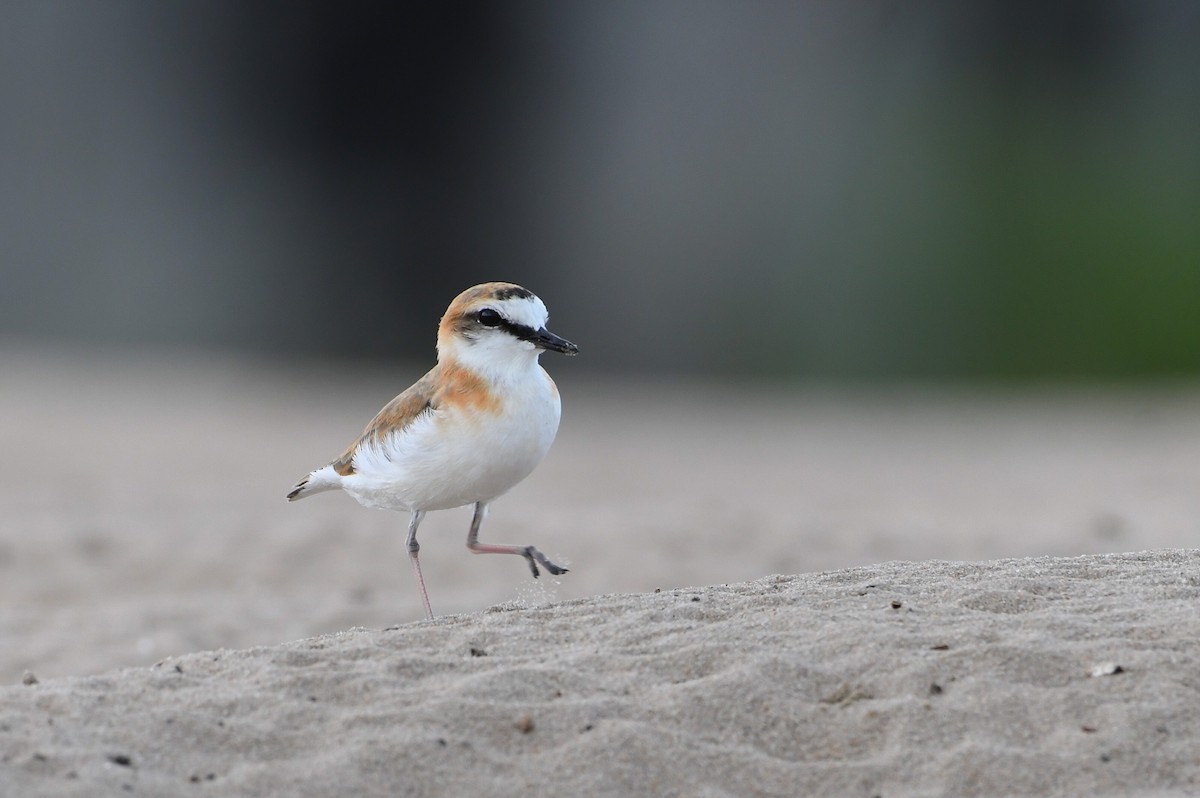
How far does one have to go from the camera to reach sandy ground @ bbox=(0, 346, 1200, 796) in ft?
12.3

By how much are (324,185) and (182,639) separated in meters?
20.3

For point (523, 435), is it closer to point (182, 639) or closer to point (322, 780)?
Result: point (322, 780)

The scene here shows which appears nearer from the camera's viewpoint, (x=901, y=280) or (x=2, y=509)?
(x=2, y=509)

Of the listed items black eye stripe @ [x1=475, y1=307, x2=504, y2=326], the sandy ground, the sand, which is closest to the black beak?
black eye stripe @ [x1=475, y1=307, x2=504, y2=326]

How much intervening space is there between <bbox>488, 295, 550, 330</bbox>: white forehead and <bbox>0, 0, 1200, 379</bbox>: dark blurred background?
20.7 meters

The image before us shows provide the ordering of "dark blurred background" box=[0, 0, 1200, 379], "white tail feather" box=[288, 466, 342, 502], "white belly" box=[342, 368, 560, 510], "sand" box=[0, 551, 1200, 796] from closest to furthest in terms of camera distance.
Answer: "sand" box=[0, 551, 1200, 796], "white belly" box=[342, 368, 560, 510], "white tail feather" box=[288, 466, 342, 502], "dark blurred background" box=[0, 0, 1200, 379]

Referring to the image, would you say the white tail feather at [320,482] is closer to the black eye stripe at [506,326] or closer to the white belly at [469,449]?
the white belly at [469,449]

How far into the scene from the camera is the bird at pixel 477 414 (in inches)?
210

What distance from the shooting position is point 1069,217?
2516 centimetres

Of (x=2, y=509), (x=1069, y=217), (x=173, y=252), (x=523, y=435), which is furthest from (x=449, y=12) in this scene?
(x=523, y=435)

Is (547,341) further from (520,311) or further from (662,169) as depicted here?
(662,169)

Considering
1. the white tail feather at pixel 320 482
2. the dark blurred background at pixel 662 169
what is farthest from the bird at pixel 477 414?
the dark blurred background at pixel 662 169

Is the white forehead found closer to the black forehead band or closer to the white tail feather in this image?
the black forehead band

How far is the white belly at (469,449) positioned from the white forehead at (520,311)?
0.21m
